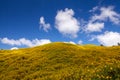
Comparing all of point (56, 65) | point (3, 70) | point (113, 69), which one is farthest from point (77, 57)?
point (113, 69)

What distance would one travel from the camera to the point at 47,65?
41.7 m

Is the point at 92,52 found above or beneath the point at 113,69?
above

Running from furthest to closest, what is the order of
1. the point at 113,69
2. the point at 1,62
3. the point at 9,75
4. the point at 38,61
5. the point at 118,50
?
the point at 118,50
the point at 1,62
the point at 38,61
the point at 9,75
the point at 113,69

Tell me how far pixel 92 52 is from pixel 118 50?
7.32 meters

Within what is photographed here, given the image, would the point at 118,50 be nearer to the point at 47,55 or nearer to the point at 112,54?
the point at 112,54

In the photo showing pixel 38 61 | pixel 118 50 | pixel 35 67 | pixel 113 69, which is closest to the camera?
pixel 113 69

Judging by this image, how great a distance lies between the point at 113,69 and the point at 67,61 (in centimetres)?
2576

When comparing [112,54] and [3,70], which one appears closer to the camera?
[3,70]

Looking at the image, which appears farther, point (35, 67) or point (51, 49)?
point (51, 49)

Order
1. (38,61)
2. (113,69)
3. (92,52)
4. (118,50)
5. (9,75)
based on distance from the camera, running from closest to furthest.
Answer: (113,69)
(9,75)
(38,61)
(92,52)
(118,50)

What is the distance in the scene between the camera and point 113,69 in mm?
17844

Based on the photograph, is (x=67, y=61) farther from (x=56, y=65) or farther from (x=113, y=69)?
(x=113, y=69)

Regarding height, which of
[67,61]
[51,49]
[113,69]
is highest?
[51,49]

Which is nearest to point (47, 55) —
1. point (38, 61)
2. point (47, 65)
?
point (38, 61)
